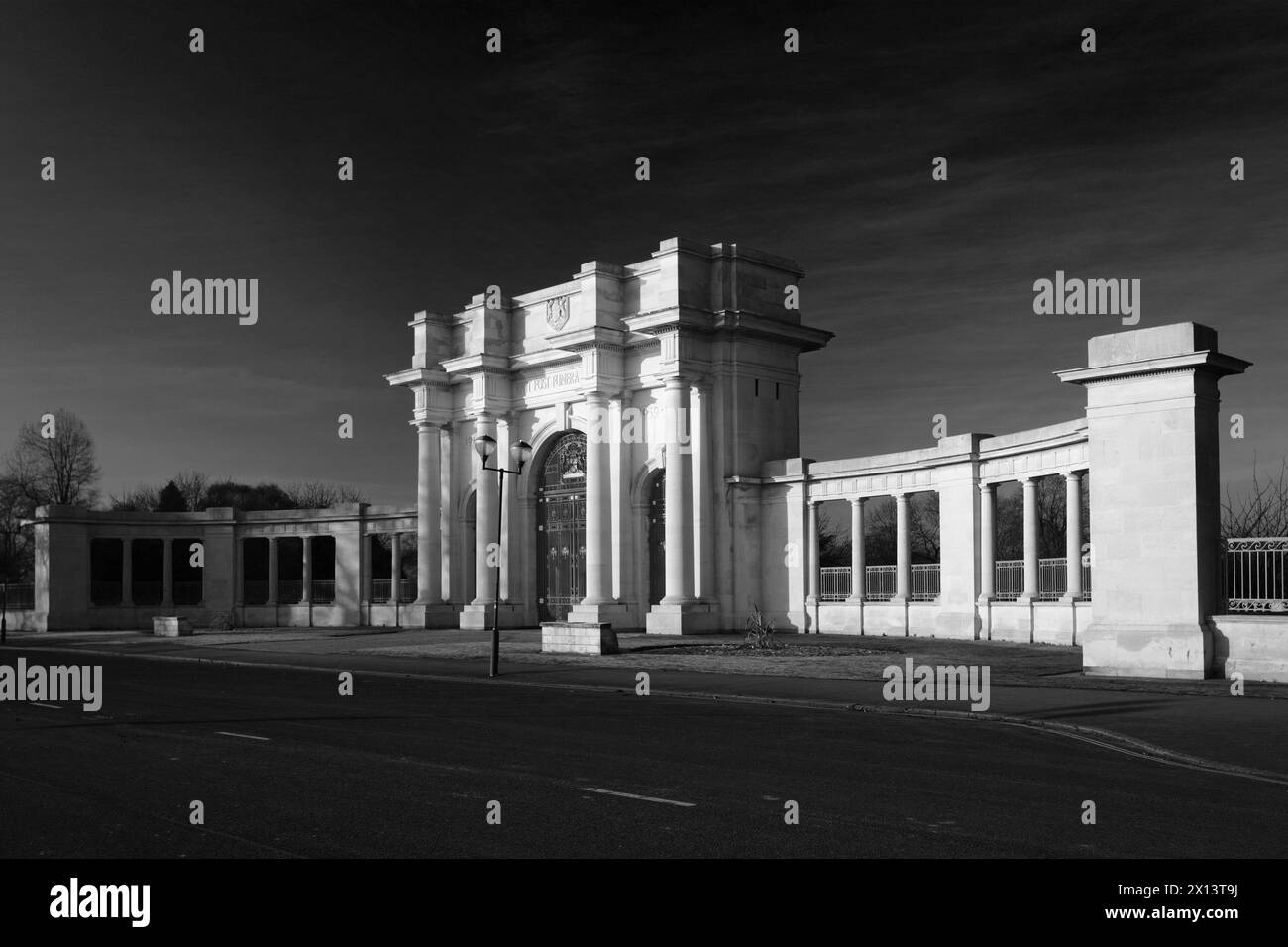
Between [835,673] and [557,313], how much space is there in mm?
24839

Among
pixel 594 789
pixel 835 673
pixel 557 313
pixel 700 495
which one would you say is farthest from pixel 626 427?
pixel 594 789

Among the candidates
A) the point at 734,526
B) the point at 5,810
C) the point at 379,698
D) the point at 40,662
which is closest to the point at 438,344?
the point at 734,526

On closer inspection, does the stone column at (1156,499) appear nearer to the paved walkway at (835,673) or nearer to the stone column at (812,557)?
the paved walkway at (835,673)

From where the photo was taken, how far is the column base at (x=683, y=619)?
40.5 metres

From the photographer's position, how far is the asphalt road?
901 cm

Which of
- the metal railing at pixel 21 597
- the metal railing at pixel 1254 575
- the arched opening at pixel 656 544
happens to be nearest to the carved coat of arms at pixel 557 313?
the arched opening at pixel 656 544

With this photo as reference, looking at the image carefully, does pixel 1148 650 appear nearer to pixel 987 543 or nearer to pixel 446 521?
pixel 987 543

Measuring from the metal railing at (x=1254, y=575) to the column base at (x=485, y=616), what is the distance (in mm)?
30123

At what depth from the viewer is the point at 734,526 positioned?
42.7 metres

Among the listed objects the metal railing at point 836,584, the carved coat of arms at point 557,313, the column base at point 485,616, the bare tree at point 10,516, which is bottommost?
the column base at point 485,616

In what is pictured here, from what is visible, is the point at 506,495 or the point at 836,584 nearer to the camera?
the point at 836,584

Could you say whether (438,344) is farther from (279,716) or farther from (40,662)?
(279,716)

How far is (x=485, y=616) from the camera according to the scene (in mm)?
48156

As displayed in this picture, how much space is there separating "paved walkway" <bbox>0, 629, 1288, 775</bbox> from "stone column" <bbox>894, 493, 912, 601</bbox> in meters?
2.07
